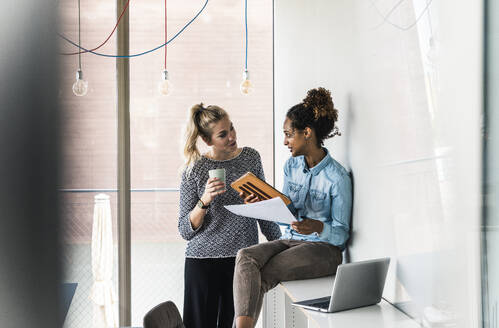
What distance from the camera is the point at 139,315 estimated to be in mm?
2900

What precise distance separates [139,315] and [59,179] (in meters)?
2.91

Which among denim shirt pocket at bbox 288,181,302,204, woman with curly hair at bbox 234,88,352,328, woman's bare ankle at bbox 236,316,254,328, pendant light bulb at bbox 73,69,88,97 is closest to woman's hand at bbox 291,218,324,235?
woman with curly hair at bbox 234,88,352,328

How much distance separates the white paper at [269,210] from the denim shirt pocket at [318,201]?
21cm

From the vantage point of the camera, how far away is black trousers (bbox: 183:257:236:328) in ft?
7.18

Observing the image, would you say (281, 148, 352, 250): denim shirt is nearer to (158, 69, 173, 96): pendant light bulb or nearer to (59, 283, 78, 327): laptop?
(158, 69, 173, 96): pendant light bulb

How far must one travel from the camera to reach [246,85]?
287 centimetres

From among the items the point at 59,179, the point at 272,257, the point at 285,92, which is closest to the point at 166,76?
the point at 285,92

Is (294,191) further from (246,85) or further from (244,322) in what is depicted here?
(246,85)

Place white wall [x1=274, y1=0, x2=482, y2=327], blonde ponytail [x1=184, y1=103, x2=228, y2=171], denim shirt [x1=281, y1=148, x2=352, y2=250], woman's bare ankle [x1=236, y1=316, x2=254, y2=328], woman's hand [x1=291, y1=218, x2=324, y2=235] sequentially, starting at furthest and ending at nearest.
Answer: blonde ponytail [x1=184, y1=103, x2=228, y2=171] < denim shirt [x1=281, y1=148, x2=352, y2=250] < woman's hand [x1=291, y1=218, x2=324, y2=235] < woman's bare ankle [x1=236, y1=316, x2=254, y2=328] < white wall [x1=274, y1=0, x2=482, y2=327]

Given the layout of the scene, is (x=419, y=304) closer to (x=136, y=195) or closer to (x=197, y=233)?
(x=197, y=233)

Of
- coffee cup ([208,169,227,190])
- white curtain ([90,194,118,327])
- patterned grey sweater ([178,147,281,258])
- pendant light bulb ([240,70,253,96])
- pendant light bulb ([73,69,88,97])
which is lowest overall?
white curtain ([90,194,118,327])

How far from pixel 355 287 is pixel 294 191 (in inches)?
27.1

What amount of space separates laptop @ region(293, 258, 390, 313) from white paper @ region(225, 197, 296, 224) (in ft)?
1.08

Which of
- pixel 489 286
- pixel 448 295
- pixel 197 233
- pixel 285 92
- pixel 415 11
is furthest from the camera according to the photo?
pixel 285 92
